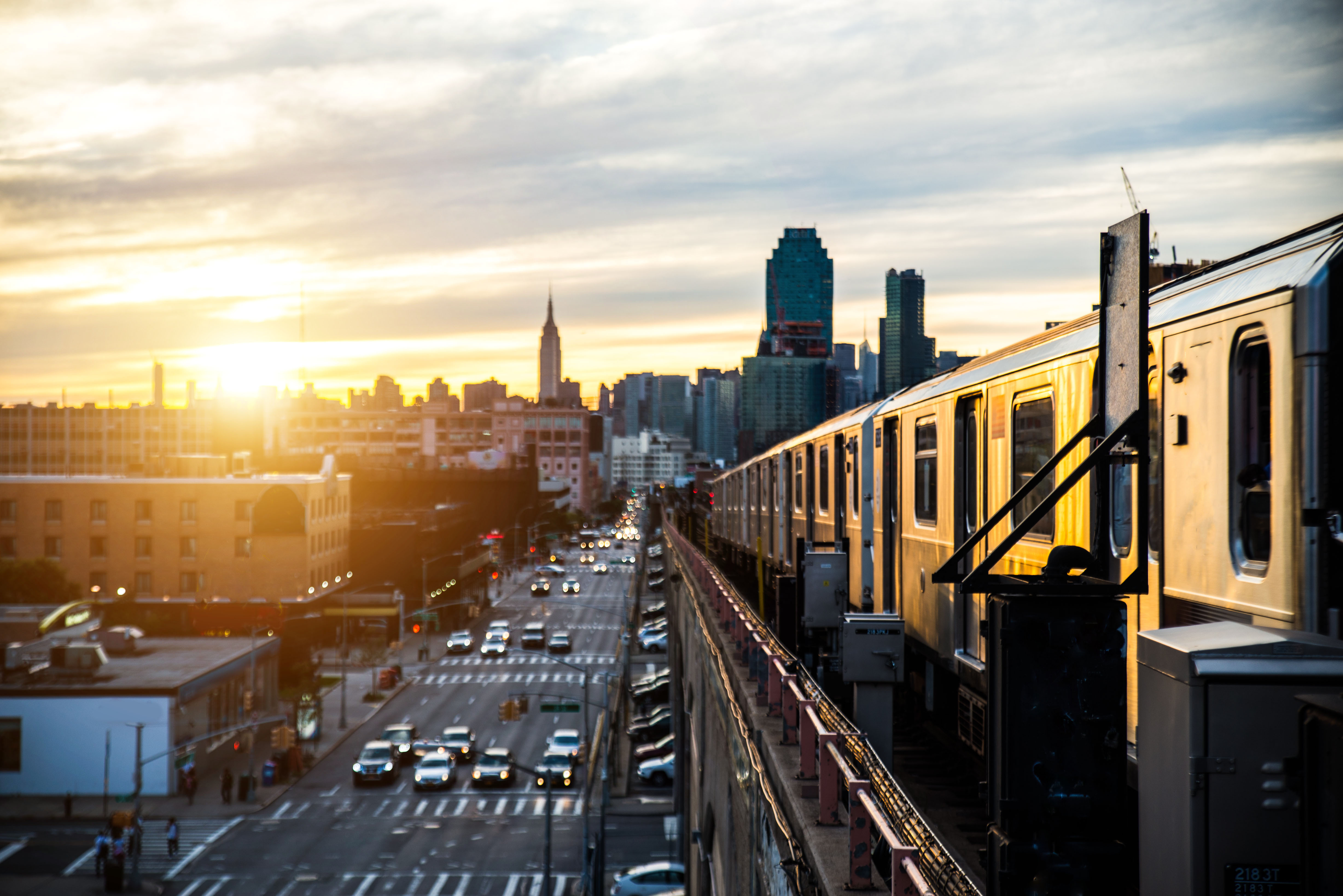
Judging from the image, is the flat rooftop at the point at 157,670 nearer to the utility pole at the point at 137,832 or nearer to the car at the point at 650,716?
the utility pole at the point at 137,832

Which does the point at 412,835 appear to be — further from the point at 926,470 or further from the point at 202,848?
the point at 926,470

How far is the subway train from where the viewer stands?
16.5ft

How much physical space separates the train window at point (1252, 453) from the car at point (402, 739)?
147 feet

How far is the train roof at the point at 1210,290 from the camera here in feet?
17.3

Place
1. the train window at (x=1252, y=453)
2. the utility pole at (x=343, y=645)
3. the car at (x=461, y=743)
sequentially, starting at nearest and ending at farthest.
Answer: the train window at (x=1252, y=453), the car at (x=461, y=743), the utility pole at (x=343, y=645)

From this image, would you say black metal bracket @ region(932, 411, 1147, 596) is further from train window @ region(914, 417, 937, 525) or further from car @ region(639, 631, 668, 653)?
car @ region(639, 631, 668, 653)

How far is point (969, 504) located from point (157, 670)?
45892 millimetres

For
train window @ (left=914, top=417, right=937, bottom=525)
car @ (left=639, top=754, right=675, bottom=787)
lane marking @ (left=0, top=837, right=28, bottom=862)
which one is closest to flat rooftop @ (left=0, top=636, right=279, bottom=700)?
lane marking @ (left=0, top=837, right=28, bottom=862)

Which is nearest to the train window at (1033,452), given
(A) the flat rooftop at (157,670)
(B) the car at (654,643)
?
(A) the flat rooftop at (157,670)

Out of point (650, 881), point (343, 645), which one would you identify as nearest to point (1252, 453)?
point (650, 881)

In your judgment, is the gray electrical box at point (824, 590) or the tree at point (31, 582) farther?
the tree at point (31, 582)

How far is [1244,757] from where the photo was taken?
4297mm

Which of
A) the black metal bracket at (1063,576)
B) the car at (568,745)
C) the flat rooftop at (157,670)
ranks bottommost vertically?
the car at (568,745)

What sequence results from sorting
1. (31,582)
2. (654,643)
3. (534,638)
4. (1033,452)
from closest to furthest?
(1033,452), (31,582), (534,638), (654,643)
